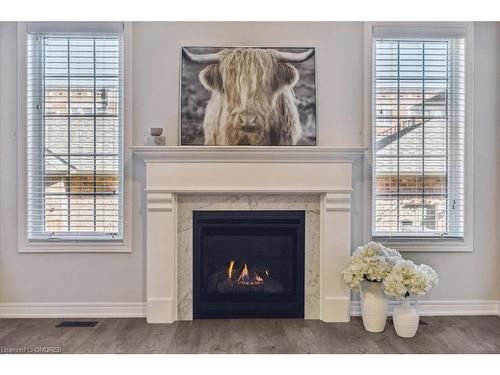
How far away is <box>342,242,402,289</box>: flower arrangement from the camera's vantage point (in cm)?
312

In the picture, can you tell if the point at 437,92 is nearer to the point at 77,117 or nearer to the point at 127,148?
the point at 127,148

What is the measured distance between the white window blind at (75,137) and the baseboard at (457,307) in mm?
2317

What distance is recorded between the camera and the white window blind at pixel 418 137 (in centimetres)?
356

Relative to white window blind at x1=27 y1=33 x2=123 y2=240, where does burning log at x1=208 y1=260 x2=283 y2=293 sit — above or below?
below

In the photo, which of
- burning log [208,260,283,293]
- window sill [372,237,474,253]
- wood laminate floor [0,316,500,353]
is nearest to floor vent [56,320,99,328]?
wood laminate floor [0,316,500,353]

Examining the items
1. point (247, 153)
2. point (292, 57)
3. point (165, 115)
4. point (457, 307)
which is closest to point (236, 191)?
point (247, 153)

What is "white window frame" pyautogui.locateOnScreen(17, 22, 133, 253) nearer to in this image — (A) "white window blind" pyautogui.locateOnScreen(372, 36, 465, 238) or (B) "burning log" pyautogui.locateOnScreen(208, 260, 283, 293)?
(B) "burning log" pyautogui.locateOnScreen(208, 260, 283, 293)

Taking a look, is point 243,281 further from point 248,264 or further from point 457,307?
point 457,307

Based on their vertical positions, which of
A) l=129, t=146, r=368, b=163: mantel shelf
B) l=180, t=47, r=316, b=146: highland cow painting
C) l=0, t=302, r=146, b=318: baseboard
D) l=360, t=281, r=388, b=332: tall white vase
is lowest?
l=0, t=302, r=146, b=318: baseboard

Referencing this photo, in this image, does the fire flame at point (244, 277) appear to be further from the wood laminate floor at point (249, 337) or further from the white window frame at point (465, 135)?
the white window frame at point (465, 135)

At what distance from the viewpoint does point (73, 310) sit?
3.48m

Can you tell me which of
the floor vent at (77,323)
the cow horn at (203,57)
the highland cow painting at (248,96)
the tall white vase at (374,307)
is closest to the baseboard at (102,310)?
the floor vent at (77,323)

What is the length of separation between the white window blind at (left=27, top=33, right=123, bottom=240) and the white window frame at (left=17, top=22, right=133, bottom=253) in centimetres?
4
